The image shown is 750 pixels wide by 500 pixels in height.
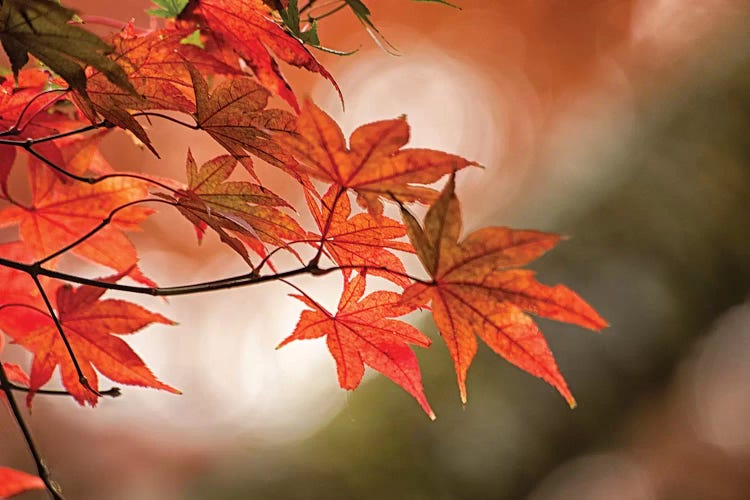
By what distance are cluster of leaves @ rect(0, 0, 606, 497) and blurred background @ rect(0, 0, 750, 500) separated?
1599mm

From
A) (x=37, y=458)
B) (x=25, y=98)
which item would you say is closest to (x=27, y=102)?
(x=25, y=98)

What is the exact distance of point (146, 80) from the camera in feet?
1.25

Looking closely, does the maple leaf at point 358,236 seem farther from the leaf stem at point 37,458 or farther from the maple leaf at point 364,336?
the leaf stem at point 37,458

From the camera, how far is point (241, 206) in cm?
40

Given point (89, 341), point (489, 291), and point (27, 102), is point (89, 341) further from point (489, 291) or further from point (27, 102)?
point (489, 291)

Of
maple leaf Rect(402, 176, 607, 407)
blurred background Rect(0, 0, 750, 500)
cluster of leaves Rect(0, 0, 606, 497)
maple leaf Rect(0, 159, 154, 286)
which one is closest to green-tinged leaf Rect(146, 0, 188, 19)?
cluster of leaves Rect(0, 0, 606, 497)

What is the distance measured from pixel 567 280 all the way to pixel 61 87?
1.86 meters

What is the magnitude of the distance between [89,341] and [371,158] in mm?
265

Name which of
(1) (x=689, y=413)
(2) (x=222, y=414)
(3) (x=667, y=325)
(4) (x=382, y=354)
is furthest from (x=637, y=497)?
(4) (x=382, y=354)

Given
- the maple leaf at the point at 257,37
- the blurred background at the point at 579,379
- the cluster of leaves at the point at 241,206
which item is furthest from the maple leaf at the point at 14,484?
the blurred background at the point at 579,379

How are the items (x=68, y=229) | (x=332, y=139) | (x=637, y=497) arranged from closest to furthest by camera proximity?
1. (x=332, y=139)
2. (x=68, y=229)
3. (x=637, y=497)

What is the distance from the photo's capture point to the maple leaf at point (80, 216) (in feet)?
1.72

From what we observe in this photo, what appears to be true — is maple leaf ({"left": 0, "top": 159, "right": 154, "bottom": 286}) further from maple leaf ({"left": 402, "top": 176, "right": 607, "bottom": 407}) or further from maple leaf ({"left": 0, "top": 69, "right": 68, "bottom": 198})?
maple leaf ({"left": 402, "top": 176, "right": 607, "bottom": 407})

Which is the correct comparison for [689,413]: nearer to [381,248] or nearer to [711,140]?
[711,140]
